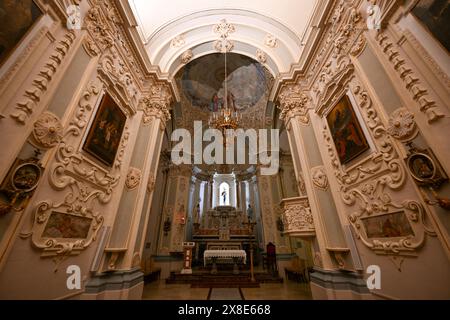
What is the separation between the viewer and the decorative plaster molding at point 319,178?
4.46 m

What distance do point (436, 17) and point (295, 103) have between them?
3.33m

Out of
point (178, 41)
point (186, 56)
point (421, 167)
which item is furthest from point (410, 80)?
point (178, 41)

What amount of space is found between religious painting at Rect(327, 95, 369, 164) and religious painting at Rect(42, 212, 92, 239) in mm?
5354

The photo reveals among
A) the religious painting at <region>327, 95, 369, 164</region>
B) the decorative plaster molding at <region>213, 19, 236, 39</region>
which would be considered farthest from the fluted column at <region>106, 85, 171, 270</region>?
the religious painting at <region>327, 95, 369, 164</region>

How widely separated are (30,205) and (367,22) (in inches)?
246

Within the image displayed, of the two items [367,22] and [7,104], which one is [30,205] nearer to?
[7,104]

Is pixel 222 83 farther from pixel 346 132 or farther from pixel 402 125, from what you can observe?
pixel 402 125

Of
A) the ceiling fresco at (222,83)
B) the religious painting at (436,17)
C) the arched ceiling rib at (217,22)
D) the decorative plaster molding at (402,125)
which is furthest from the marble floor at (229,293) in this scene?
the ceiling fresco at (222,83)

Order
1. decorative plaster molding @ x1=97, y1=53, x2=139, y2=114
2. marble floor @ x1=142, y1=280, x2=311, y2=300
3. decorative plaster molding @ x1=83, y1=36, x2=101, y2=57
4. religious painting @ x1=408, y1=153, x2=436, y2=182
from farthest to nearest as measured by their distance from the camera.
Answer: marble floor @ x1=142, y1=280, x2=311, y2=300
decorative plaster molding @ x1=97, y1=53, x2=139, y2=114
decorative plaster molding @ x1=83, y1=36, x2=101, y2=57
religious painting @ x1=408, y1=153, x2=436, y2=182

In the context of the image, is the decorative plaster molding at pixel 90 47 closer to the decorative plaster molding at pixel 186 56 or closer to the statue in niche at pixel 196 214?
the decorative plaster molding at pixel 186 56

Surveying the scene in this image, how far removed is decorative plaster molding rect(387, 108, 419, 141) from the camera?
8.34ft

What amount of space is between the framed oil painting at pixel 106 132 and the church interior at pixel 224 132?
4cm

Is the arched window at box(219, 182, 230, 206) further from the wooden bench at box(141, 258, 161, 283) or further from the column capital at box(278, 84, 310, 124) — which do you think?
the column capital at box(278, 84, 310, 124)

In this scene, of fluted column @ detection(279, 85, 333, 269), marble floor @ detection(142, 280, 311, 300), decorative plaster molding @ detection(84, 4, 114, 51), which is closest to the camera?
decorative plaster molding @ detection(84, 4, 114, 51)
